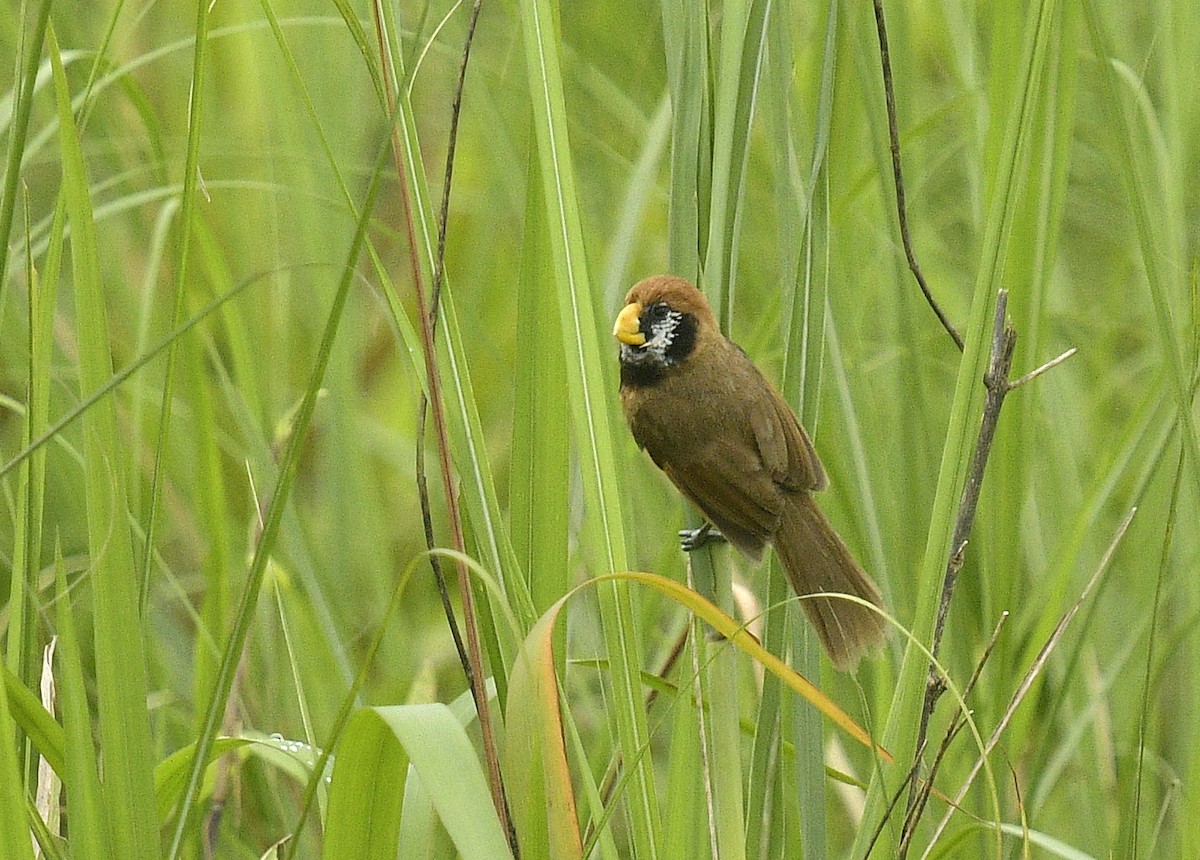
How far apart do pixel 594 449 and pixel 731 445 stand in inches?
32.4

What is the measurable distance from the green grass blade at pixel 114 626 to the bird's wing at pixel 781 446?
0.96m

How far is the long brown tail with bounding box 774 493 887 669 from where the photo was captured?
63.0 inches

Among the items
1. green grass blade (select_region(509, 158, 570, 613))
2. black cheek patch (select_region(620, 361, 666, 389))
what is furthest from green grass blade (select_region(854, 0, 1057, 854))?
black cheek patch (select_region(620, 361, 666, 389))

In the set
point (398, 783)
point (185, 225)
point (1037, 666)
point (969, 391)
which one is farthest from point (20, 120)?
point (1037, 666)

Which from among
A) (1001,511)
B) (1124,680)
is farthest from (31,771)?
(1124,680)

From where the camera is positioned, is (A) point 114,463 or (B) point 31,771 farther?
(B) point 31,771

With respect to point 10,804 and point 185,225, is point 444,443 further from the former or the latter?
point 10,804

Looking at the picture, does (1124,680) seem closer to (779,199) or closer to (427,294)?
(779,199)

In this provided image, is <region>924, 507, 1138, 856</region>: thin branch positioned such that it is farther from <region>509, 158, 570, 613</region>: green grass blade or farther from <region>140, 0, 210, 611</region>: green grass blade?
<region>140, 0, 210, 611</region>: green grass blade

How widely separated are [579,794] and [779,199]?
0.94 metres

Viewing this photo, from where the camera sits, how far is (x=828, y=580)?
5.70 feet

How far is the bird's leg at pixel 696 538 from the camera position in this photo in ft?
5.18

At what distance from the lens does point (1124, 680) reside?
2066mm

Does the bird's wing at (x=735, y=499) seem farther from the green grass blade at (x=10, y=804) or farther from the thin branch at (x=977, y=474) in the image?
the green grass blade at (x=10, y=804)
